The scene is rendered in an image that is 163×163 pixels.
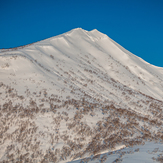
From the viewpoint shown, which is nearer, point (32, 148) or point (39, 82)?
point (32, 148)

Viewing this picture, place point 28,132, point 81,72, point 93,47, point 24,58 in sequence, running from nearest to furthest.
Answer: point 28,132, point 24,58, point 81,72, point 93,47

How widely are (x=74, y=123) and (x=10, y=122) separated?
463 centimetres

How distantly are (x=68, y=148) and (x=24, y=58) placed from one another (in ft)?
50.9

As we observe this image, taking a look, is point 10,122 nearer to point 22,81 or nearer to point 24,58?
point 22,81

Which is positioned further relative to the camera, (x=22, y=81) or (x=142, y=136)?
(x=22, y=81)

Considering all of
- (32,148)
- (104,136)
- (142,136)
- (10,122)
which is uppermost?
(10,122)

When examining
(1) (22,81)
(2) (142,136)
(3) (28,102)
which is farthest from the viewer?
(1) (22,81)

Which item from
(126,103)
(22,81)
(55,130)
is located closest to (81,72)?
(126,103)

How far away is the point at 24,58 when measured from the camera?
23.5 meters

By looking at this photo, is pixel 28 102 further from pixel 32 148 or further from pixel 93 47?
pixel 93 47

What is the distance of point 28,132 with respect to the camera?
12.4 metres

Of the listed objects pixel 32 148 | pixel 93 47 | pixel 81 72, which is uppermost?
pixel 93 47

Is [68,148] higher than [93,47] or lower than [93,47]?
lower

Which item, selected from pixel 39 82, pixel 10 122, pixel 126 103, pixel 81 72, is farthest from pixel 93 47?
pixel 10 122
